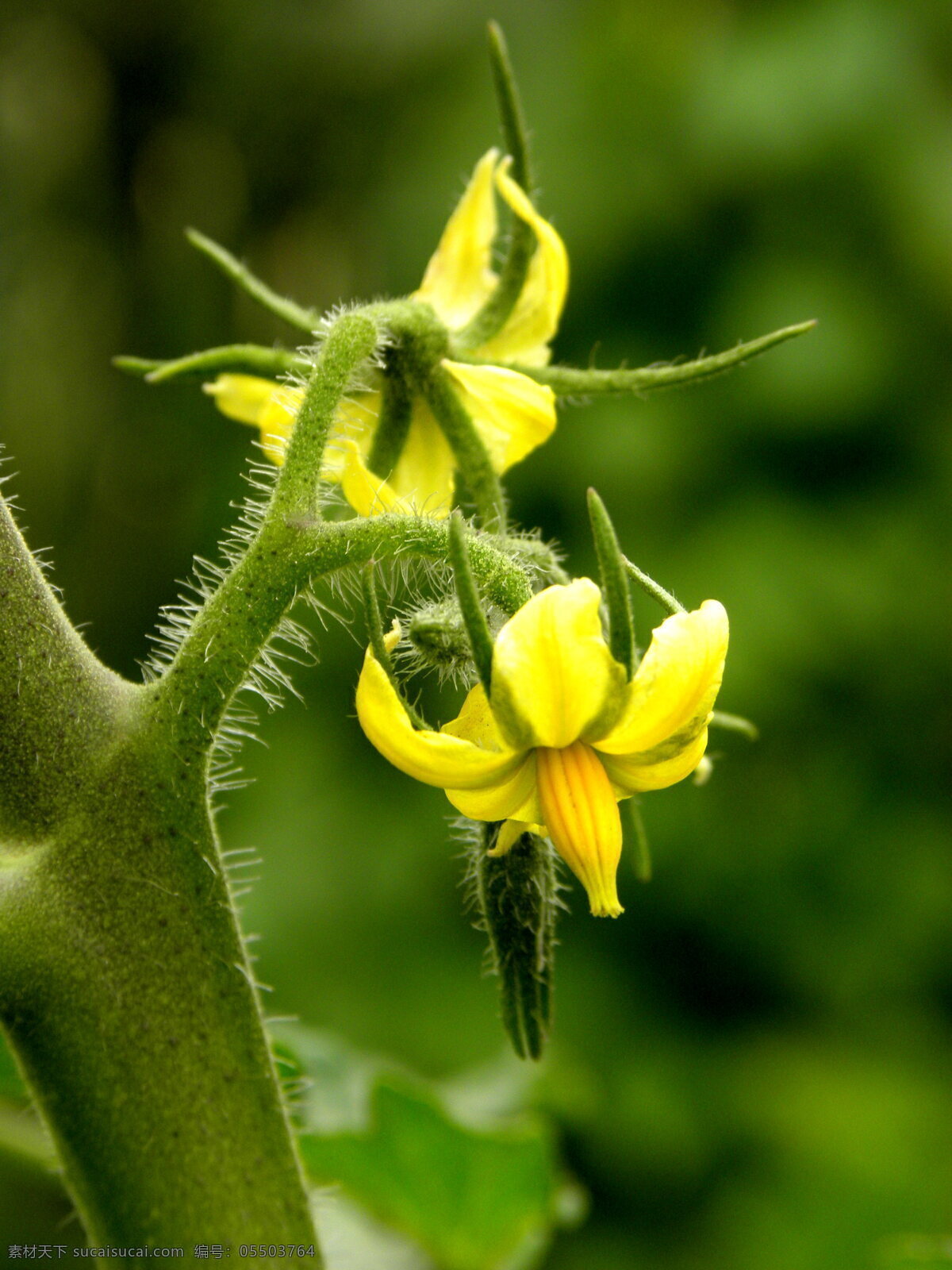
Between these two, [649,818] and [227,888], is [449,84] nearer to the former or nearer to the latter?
[649,818]

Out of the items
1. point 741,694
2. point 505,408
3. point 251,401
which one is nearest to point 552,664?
point 505,408

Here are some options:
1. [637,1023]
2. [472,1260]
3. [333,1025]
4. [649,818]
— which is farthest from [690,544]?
[472,1260]

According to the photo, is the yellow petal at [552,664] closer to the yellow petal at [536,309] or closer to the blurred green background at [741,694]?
the yellow petal at [536,309]

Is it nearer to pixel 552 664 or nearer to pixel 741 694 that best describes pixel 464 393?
pixel 552 664

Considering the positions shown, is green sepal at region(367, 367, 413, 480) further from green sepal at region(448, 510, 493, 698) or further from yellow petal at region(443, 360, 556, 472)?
green sepal at region(448, 510, 493, 698)

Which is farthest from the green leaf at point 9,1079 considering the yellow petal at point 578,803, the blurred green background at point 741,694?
the blurred green background at point 741,694
